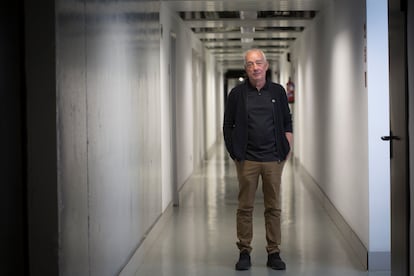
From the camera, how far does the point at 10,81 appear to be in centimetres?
318

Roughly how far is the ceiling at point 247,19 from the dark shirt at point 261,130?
9.92ft

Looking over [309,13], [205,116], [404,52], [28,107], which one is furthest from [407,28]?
[205,116]

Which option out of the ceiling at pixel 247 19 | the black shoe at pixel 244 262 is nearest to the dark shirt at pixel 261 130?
the black shoe at pixel 244 262

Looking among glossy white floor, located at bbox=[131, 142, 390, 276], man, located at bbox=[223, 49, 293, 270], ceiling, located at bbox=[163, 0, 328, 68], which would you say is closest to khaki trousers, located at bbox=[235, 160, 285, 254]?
man, located at bbox=[223, 49, 293, 270]

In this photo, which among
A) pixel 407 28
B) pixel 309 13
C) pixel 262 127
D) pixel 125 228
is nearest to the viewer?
pixel 407 28

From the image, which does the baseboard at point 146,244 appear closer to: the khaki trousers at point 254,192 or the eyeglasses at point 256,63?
the khaki trousers at point 254,192

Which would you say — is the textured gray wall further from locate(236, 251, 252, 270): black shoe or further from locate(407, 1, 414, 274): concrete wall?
locate(407, 1, 414, 274): concrete wall

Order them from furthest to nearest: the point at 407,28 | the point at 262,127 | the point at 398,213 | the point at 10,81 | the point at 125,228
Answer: the point at 262,127 → the point at 125,228 → the point at 398,213 → the point at 407,28 → the point at 10,81

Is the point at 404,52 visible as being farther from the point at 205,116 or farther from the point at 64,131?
the point at 205,116

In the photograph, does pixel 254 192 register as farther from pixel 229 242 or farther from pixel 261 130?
pixel 229 242

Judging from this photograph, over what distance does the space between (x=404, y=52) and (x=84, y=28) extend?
175cm

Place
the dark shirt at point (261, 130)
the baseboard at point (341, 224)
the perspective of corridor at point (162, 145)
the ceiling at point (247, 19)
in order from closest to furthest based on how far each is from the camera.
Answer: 1. the perspective of corridor at point (162, 145)
2. the dark shirt at point (261, 130)
3. the baseboard at point (341, 224)
4. the ceiling at point (247, 19)

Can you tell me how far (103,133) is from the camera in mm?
4195

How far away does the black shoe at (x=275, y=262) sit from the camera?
214 inches
